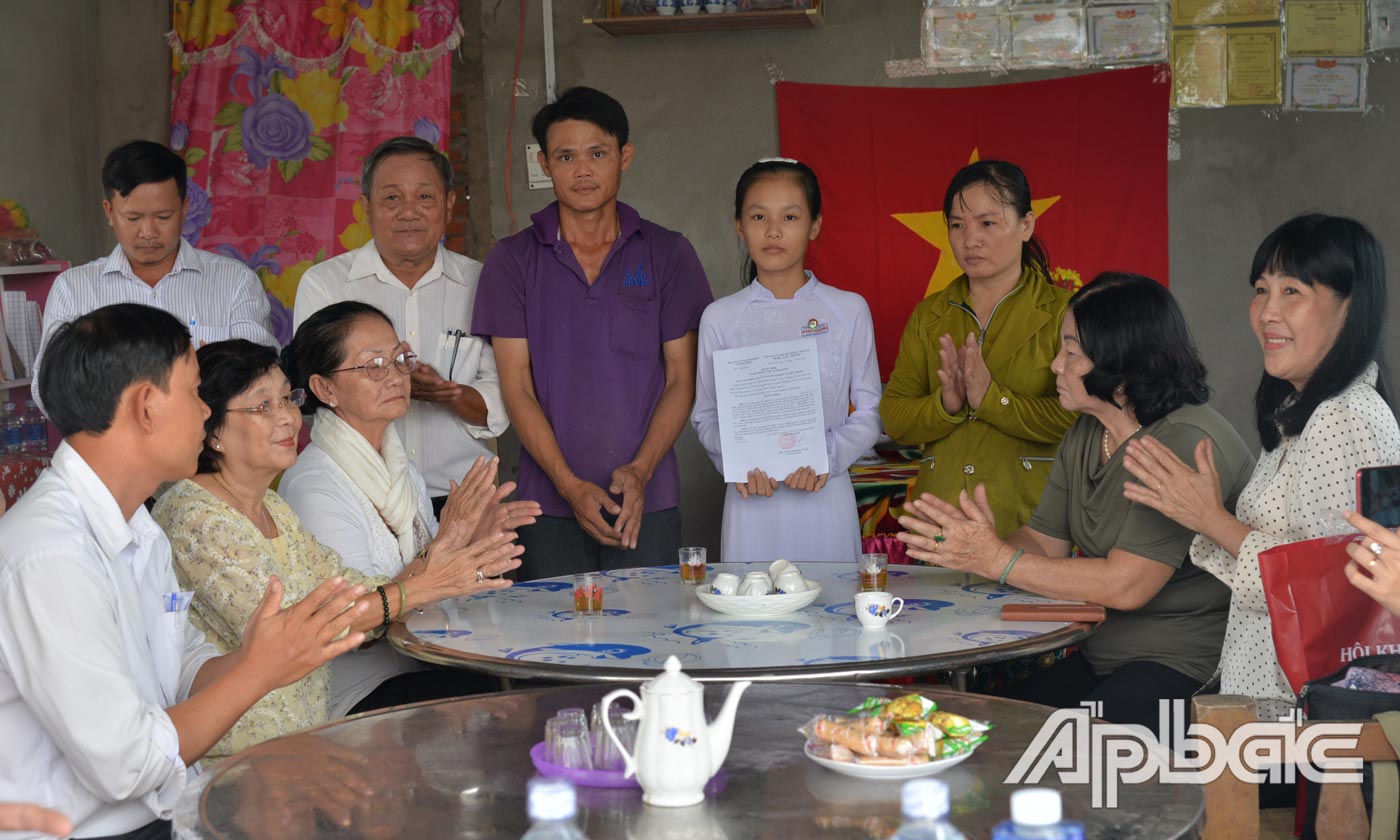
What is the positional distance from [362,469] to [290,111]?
269 centimetres

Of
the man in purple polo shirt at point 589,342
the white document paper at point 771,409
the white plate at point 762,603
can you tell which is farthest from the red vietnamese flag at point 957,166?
the white plate at point 762,603

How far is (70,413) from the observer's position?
79.9 inches

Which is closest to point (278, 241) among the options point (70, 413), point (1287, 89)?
point (70, 413)

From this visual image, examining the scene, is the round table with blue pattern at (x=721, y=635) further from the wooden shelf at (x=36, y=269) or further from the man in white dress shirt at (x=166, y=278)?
the wooden shelf at (x=36, y=269)

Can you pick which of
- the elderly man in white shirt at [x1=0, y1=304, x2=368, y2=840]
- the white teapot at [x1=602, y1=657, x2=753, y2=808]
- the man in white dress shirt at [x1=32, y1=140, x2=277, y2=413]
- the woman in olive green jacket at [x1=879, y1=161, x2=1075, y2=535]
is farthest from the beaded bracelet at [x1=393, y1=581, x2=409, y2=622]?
the man in white dress shirt at [x1=32, y1=140, x2=277, y2=413]

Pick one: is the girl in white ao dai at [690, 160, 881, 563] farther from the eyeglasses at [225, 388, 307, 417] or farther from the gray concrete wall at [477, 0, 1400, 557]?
the gray concrete wall at [477, 0, 1400, 557]

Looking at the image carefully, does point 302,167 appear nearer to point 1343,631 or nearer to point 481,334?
point 481,334

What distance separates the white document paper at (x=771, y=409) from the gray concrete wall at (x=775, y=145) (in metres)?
1.85

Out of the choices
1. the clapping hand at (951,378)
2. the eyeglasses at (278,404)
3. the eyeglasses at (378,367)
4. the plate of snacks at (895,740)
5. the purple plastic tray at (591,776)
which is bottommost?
the purple plastic tray at (591,776)

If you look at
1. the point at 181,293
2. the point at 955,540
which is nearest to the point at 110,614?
the point at 955,540

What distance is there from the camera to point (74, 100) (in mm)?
5309

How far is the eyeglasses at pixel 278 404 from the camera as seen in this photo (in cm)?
265

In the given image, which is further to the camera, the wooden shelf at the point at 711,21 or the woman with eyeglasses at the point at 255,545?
the wooden shelf at the point at 711,21

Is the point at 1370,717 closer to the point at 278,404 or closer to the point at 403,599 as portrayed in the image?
the point at 403,599
